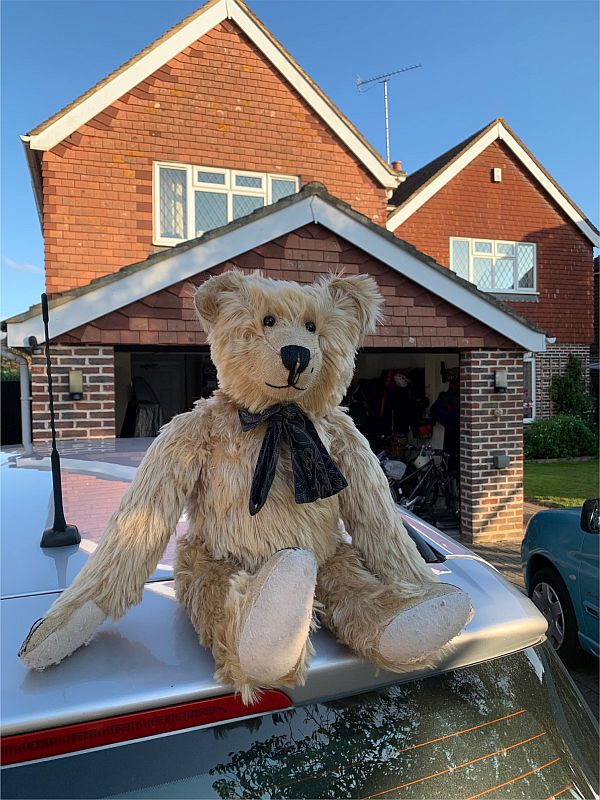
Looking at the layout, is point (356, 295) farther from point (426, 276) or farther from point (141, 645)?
point (426, 276)

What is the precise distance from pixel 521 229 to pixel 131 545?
16192 millimetres

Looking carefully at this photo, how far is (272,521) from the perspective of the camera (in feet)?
4.77

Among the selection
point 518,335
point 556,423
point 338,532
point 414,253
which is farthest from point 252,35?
point 556,423

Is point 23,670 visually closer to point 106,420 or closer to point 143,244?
point 106,420

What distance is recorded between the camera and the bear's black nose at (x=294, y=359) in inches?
57.6

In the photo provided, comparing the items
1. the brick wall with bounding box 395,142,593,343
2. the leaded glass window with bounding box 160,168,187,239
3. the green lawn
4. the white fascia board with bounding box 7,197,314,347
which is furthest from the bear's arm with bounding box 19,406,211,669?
the brick wall with bounding box 395,142,593,343

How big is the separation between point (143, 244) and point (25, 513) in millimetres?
7485

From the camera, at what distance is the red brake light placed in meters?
0.95

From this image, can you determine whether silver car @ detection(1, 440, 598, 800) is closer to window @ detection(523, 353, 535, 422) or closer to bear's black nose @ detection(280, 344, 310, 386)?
bear's black nose @ detection(280, 344, 310, 386)

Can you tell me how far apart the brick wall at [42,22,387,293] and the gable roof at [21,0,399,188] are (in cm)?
12

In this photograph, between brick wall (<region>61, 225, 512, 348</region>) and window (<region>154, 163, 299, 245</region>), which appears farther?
window (<region>154, 163, 299, 245</region>)

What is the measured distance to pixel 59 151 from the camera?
838 centimetres

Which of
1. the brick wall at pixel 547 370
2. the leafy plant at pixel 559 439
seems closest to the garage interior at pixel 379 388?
the leafy plant at pixel 559 439

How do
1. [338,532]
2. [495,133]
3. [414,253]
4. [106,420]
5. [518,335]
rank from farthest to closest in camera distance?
[495,133], [518,335], [414,253], [106,420], [338,532]
